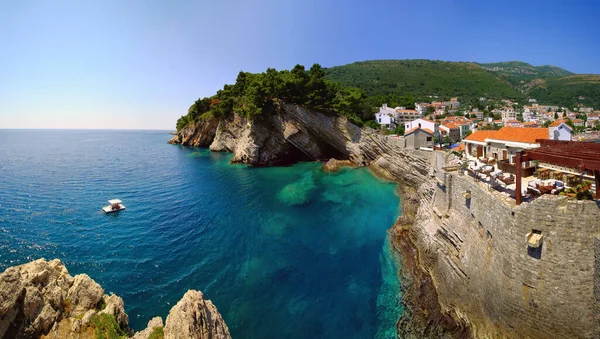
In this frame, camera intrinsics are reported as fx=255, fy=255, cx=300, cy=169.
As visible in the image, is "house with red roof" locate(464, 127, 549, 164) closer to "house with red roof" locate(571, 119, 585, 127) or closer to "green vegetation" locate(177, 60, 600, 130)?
"green vegetation" locate(177, 60, 600, 130)

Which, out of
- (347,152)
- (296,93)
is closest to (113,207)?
(296,93)

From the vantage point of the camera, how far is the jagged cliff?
6.65 meters

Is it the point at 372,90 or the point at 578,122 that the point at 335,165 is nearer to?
the point at 578,122

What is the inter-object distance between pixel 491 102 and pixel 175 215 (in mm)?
127087

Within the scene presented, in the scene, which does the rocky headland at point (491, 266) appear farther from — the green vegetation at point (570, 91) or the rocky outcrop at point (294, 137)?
the green vegetation at point (570, 91)

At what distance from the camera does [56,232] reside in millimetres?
18000

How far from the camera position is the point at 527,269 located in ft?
26.9

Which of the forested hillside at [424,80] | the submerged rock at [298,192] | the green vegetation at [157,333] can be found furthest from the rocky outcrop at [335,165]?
the forested hillside at [424,80]

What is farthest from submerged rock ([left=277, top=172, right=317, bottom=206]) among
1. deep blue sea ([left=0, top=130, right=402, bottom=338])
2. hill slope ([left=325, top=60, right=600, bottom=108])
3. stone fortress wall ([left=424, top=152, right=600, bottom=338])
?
hill slope ([left=325, top=60, right=600, bottom=108])

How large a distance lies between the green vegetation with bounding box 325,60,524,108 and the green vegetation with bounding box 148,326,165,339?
105 meters

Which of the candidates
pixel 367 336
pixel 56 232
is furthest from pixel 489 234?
pixel 56 232

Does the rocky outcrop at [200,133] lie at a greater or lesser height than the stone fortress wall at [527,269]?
greater

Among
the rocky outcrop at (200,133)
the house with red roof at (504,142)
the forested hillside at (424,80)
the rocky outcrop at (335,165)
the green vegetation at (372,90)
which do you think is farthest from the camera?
the forested hillside at (424,80)

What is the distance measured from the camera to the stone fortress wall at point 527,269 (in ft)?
24.7
